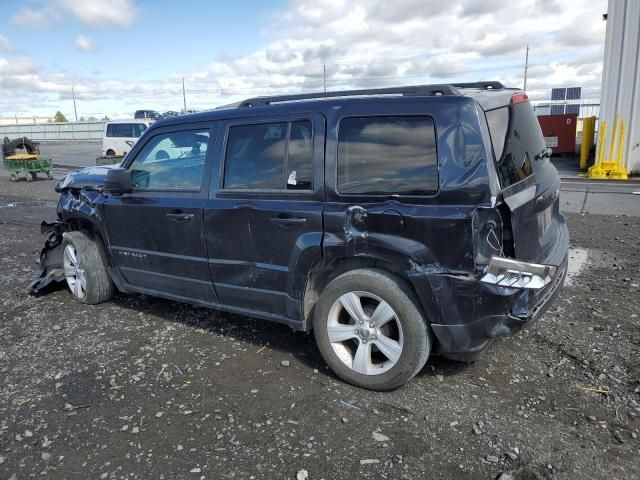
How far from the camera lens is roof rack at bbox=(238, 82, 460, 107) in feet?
10.5

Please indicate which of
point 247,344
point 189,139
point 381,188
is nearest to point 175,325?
point 247,344

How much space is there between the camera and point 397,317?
3.23 meters

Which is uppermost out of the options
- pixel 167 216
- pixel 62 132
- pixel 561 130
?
pixel 62 132

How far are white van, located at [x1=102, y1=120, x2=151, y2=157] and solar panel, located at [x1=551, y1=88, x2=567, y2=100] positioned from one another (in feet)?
106

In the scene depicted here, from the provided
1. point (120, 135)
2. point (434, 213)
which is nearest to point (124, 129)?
point (120, 135)

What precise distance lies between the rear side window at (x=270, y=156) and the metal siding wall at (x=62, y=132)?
166ft

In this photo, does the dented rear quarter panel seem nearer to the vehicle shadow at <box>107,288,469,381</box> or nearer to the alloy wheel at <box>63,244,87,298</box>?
the vehicle shadow at <box>107,288,469,381</box>

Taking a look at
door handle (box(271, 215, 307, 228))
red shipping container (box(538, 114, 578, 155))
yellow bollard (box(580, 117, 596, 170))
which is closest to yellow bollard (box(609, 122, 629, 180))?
yellow bollard (box(580, 117, 596, 170))

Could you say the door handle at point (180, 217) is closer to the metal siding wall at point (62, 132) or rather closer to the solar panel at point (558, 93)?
the solar panel at point (558, 93)

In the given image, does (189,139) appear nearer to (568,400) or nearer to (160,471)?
(160,471)

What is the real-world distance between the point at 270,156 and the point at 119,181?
5.01 ft

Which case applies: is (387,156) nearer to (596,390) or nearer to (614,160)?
(596,390)

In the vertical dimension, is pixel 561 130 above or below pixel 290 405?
above

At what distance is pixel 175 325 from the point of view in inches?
184
